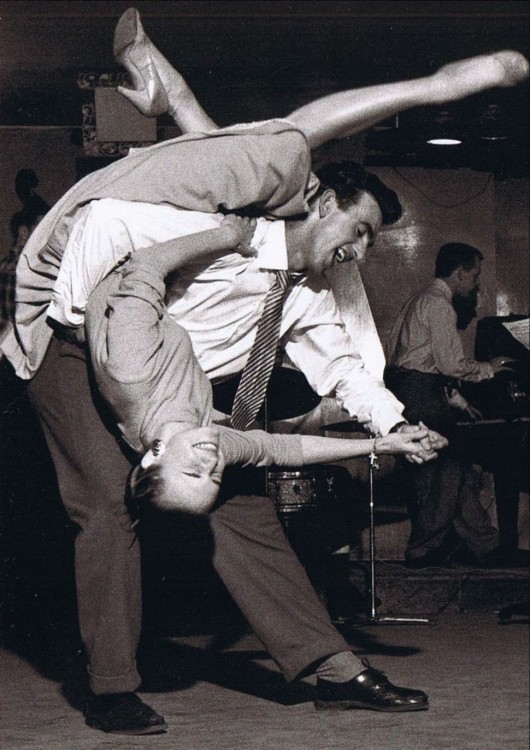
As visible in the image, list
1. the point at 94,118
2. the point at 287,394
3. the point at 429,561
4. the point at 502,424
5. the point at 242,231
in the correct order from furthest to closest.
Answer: the point at 502,424 → the point at 429,561 → the point at 94,118 → the point at 287,394 → the point at 242,231

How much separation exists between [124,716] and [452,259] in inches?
72.5

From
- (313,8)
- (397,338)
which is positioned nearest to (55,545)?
(397,338)

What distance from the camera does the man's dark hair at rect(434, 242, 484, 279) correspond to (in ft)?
11.0

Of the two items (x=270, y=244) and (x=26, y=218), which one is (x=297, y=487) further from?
(x=270, y=244)

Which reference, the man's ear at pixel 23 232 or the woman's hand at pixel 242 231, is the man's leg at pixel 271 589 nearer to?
the woman's hand at pixel 242 231

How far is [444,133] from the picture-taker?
355cm

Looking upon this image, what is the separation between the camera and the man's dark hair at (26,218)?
11.4ft

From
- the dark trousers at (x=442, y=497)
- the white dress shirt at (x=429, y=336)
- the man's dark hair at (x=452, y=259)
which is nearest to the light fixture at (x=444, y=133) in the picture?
the man's dark hair at (x=452, y=259)

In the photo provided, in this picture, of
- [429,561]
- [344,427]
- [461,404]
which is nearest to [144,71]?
[344,427]

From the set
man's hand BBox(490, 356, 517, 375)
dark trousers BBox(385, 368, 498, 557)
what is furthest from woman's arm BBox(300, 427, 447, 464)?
man's hand BBox(490, 356, 517, 375)

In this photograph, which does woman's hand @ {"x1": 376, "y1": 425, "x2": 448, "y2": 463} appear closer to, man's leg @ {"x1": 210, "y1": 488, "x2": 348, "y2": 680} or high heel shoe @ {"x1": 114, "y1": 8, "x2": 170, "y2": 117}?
man's leg @ {"x1": 210, "y1": 488, "x2": 348, "y2": 680}

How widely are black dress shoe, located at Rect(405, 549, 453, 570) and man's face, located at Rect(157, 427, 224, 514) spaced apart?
223 centimetres

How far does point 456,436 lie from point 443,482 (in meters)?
0.18

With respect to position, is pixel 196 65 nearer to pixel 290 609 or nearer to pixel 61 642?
pixel 61 642
